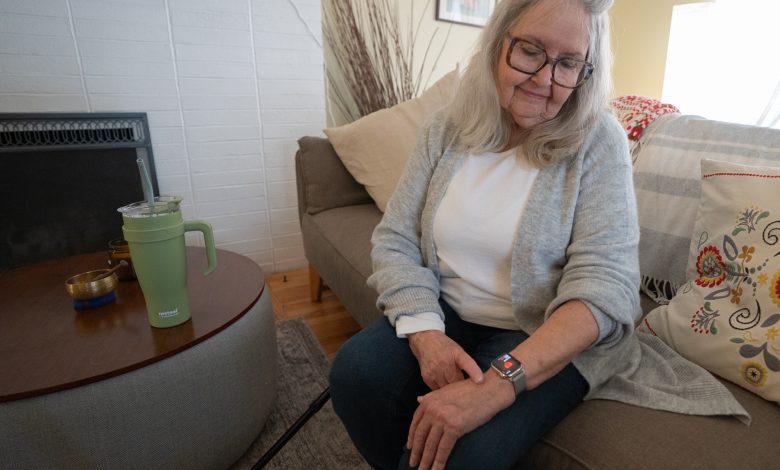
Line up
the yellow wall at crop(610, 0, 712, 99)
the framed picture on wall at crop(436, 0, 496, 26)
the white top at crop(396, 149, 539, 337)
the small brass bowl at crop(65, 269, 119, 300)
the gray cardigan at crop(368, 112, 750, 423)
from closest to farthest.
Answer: the gray cardigan at crop(368, 112, 750, 423)
the white top at crop(396, 149, 539, 337)
the small brass bowl at crop(65, 269, 119, 300)
the yellow wall at crop(610, 0, 712, 99)
the framed picture on wall at crop(436, 0, 496, 26)

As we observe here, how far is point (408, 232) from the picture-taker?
97cm

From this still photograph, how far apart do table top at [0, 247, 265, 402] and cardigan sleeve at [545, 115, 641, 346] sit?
691 mm

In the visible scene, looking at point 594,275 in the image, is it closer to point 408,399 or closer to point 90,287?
point 408,399

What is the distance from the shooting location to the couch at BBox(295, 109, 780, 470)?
2.05 ft

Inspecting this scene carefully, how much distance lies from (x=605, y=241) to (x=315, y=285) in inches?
51.7

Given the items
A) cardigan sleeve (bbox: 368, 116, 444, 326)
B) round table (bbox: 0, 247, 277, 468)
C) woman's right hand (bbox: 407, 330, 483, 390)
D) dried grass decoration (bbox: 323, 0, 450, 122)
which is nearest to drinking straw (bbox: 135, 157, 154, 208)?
round table (bbox: 0, 247, 277, 468)

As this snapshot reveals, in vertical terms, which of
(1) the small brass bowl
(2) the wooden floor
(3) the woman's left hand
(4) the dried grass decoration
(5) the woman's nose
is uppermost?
(4) the dried grass decoration

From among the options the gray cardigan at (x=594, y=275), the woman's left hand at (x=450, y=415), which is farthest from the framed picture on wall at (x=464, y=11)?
the woman's left hand at (x=450, y=415)

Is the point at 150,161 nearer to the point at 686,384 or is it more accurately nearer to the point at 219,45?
the point at 219,45

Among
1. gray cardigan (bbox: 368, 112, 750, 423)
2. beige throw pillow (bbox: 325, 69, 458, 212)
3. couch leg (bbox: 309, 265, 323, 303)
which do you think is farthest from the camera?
couch leg (bbox: 309, 265, 323, 303)

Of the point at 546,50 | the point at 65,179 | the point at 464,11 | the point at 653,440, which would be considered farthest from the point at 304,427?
the point at 464,11

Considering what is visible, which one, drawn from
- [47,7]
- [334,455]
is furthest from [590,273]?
[47,7]

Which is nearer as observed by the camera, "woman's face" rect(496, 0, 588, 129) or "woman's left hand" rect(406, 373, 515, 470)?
"woman's left hand" rect(406, 373, 515, 470)

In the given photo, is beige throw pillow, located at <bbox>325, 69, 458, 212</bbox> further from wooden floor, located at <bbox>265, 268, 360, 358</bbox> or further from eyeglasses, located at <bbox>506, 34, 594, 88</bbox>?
eyeglasses, located at <bbox>506, 34, 594, 88</bbox>
